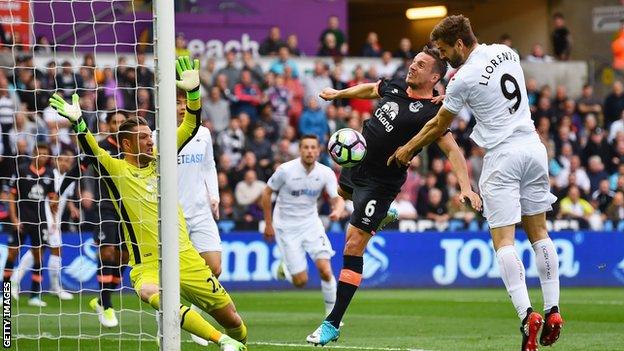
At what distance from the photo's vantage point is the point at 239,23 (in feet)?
96.8

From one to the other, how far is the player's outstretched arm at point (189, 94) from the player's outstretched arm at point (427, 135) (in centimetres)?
182

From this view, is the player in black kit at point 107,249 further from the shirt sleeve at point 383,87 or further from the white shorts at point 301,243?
the shirt sleeve at point 383,87

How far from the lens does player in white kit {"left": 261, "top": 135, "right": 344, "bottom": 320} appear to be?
51.5ft

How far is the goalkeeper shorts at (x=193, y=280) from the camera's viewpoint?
9.66 m

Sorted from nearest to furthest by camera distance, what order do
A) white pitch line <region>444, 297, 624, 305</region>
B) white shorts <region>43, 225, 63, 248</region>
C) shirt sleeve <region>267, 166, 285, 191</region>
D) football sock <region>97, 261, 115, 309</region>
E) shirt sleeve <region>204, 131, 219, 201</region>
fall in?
shirt sleeve <region>204, 131, 219, 201</region> < football sock <region>97, 261, 115, 309</region> < shirt sleeve <region>267, 166, 285, 191</region> < white pitch line <region>444, 297, 624, 305</region> < white shorts <region>43, 225, 63, 248</region>

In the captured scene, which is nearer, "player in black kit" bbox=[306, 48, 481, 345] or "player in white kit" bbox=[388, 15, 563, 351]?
"player in white kit" bbox=[388, 15, 563, 351]

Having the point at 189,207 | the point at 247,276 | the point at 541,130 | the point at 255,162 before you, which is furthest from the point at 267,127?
the point at 189,207

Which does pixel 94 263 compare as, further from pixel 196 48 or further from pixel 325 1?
pixel 325 1

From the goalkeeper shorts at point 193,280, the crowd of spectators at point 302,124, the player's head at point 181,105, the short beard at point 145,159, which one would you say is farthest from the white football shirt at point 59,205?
the goalkeeper shorts at point 193,280

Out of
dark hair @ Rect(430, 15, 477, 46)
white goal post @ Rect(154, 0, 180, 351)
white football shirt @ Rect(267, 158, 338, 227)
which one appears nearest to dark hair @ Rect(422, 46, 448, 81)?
dark hair @ Rect(430, 15, 477, 46)

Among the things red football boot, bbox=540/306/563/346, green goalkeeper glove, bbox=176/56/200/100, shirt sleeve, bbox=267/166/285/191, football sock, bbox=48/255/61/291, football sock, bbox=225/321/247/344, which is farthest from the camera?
football sock, bbox=48/255/61/291

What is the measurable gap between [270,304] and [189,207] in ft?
17.0

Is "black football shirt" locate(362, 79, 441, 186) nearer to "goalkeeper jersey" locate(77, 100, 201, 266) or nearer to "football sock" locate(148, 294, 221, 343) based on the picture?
"goalkeeper jersey" locate(77, 100, 201, 266)

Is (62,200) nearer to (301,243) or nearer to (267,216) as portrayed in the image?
(267,216)
